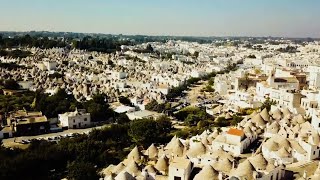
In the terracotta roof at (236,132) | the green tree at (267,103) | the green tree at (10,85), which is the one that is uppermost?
the terracotta roof at (236,132)

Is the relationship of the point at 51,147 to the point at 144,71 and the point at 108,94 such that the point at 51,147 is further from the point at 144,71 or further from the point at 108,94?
the point at 144,71

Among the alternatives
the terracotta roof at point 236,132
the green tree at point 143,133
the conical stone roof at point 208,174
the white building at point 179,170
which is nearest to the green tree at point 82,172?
the white building at point 179,170

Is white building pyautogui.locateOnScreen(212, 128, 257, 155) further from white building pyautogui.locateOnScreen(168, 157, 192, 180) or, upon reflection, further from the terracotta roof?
white building pyautogui.locateOnScreen(168, 157, 192, 180)

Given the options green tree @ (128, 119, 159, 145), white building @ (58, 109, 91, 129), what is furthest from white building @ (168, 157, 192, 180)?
white building @ (58, 109, 91, 129)

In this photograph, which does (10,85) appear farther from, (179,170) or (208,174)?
(208,174)

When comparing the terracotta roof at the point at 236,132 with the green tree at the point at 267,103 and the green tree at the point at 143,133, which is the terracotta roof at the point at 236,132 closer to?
the green tree at the point at 143,133

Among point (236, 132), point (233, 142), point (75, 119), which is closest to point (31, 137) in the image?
point (75, 119)

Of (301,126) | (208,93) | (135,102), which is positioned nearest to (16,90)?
(135,102)

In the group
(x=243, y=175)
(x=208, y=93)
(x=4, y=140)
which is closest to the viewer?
(x=243, y=175)
